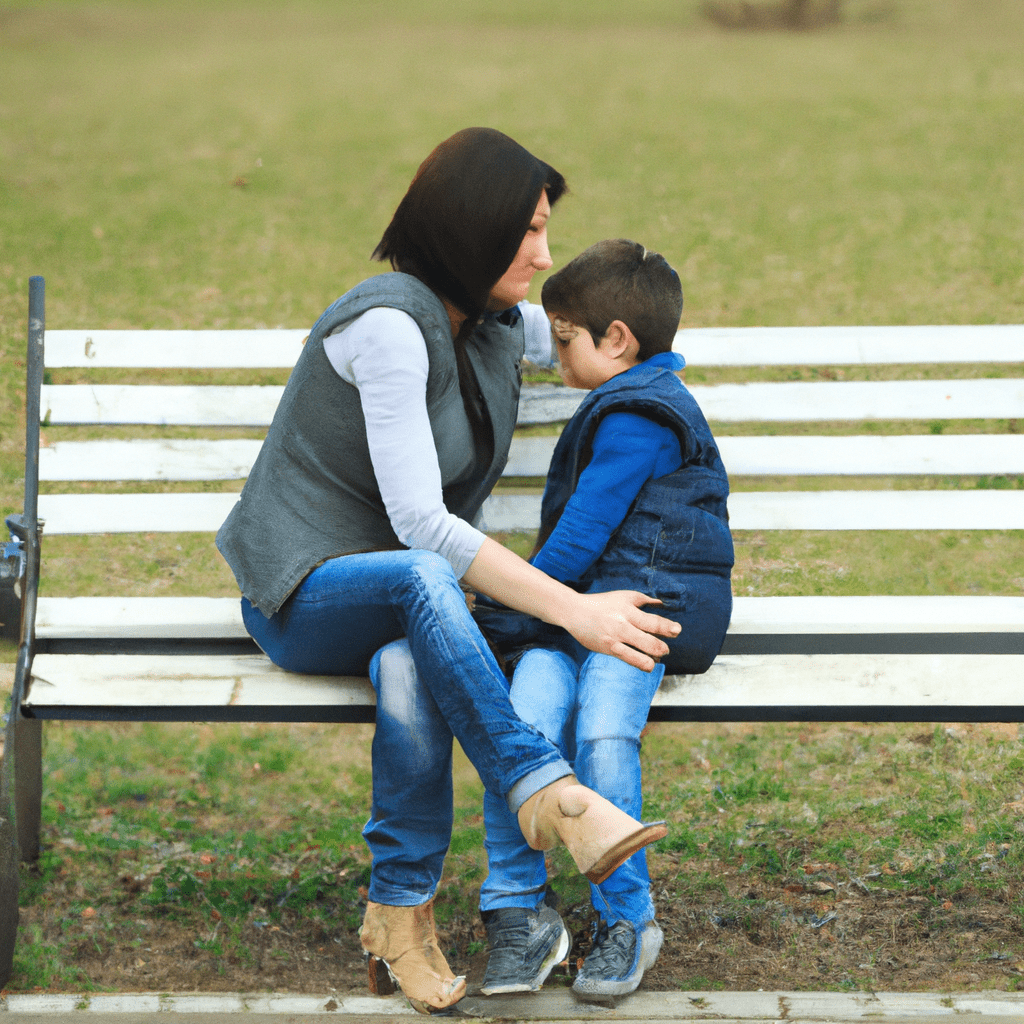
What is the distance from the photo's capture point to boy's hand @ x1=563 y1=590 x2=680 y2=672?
7.29 ft

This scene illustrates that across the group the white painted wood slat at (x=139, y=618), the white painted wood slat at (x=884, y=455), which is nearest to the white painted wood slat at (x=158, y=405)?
the white painted wood slat at (x=139, y=618)

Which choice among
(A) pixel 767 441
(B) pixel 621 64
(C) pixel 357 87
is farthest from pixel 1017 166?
(A) pixel 767 441

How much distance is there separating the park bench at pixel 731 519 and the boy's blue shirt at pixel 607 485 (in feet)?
1.12

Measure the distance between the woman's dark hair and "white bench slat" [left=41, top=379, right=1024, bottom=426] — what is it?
63cm

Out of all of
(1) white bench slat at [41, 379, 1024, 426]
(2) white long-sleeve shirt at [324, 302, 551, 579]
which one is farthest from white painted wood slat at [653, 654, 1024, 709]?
(1) white bench slat at [41, 379, 1024, 426]

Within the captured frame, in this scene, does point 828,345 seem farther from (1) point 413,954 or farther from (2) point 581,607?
(1) point 413,954

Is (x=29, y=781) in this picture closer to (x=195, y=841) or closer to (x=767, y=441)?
(x=195, y=841)

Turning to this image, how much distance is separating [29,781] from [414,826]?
1.22 meters

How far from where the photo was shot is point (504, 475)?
2980 millimetres

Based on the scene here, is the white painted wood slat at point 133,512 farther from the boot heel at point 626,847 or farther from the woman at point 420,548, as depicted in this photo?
the boot heel at point 626,847

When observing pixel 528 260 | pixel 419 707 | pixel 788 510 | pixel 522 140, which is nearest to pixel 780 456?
pixel 788 510

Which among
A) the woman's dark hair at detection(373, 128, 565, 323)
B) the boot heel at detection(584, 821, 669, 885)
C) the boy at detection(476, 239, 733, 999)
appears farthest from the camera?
Answer: the woman's dark hair at detection(373, 128, 565, 323)

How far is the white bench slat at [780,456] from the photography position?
9.59ft

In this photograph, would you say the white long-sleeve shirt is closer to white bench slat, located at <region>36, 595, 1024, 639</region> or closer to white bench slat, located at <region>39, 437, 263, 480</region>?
white bench slat, located at <region>36, 595, 1024, 639</region>
